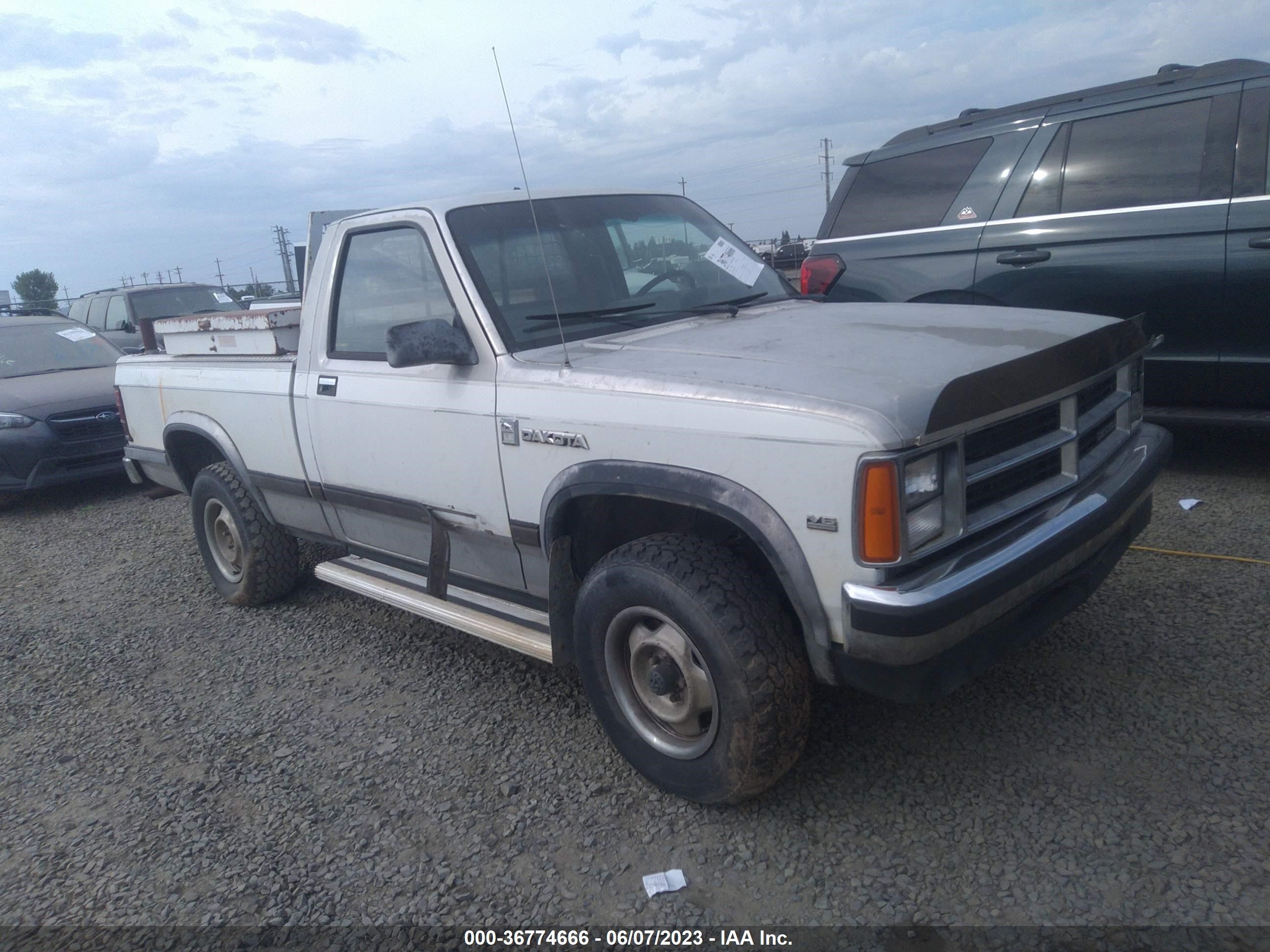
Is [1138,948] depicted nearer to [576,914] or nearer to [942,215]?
[576,914]

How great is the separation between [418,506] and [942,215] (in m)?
3.66

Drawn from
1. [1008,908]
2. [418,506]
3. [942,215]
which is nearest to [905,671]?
[1008,908]

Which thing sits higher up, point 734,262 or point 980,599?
point 734,262

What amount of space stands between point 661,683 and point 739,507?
25.6 inches

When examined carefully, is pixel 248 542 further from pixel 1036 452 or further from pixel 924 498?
pixel 1036 452

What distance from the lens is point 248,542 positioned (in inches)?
183

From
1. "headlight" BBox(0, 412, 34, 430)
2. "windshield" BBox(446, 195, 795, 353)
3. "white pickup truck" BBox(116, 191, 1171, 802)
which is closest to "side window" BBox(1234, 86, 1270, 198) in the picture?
"white pickup truck" BBox(116, 191, 1171, 802)

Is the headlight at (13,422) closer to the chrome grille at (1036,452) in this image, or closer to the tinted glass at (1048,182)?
the tinted glass at (1048,182)

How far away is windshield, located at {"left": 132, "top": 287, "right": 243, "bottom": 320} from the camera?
12844 millimetres

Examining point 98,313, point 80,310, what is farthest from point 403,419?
point 80,310

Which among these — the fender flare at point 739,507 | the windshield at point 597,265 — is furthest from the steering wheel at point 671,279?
the fender flare at point 739,507

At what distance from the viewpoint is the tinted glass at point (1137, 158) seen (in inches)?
188

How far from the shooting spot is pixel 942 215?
17.9 ft

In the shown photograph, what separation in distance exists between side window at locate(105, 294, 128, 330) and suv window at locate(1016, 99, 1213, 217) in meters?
12.1
